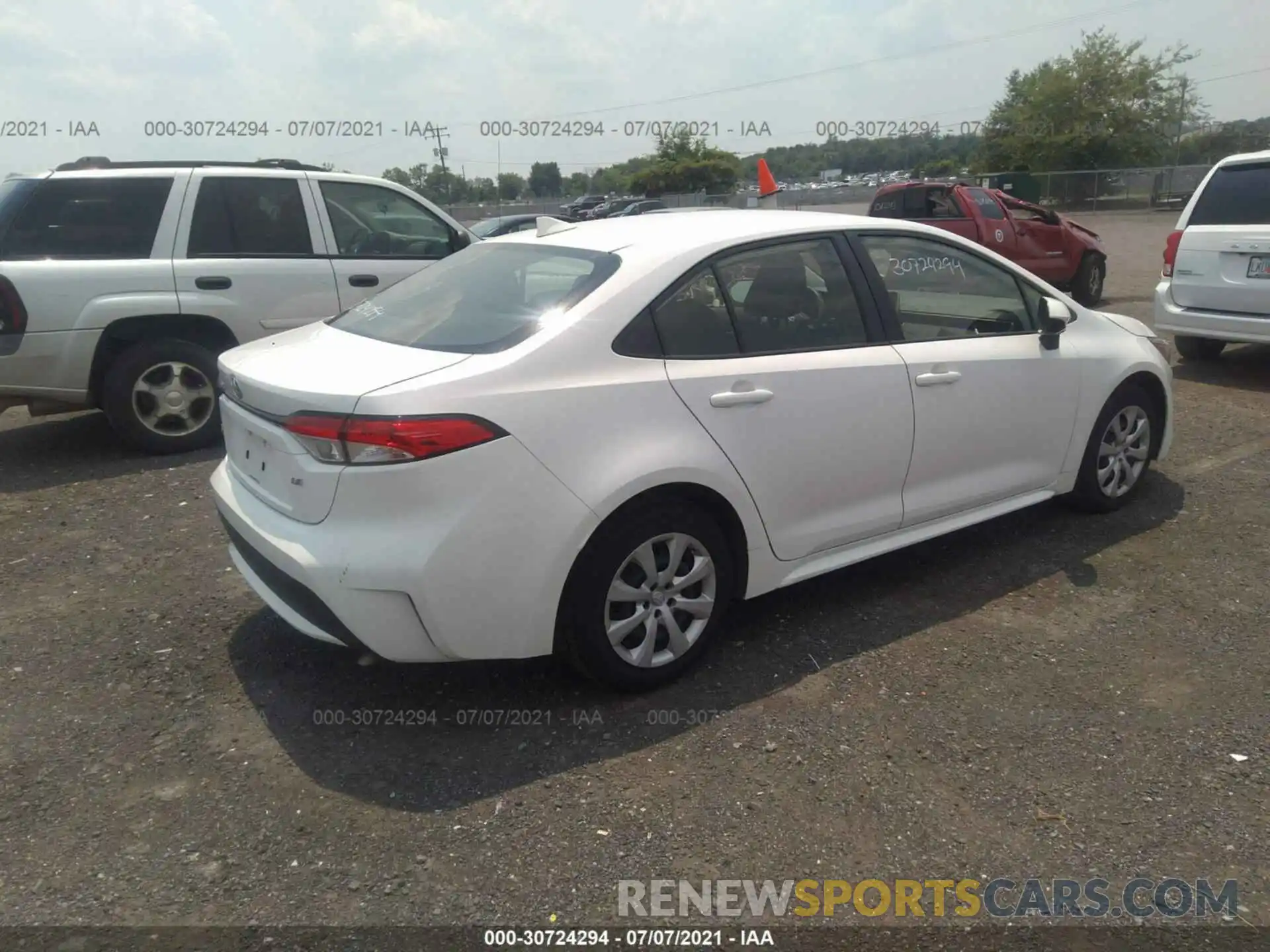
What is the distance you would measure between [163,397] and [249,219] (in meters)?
1.35

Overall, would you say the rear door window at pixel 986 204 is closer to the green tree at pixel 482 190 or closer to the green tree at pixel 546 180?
the green tree at pixel 482 190

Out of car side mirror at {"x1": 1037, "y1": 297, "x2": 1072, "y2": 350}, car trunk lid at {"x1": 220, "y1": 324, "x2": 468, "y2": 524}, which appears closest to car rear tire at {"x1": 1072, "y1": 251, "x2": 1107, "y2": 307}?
car side mirror at {"x1": 1037, "y1": 297, "x2": 1072, "y2": 350}

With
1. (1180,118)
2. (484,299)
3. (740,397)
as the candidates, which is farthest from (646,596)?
(1180,118)

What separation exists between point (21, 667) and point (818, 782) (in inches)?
118

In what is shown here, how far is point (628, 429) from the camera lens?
3.17 metres

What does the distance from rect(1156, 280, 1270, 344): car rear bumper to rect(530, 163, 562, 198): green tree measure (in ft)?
162

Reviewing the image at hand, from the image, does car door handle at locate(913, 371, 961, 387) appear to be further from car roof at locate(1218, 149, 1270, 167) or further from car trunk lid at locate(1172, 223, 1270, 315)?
car roof at locate(1218, 149, 1270, 167)

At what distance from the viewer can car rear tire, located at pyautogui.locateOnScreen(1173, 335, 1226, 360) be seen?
912 centimetres

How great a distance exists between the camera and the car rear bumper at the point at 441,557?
2.87 metres

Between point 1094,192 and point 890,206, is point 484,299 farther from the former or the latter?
point 1094,192

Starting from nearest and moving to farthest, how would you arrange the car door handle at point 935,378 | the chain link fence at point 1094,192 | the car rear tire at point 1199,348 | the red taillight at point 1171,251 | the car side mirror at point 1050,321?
the car door handle at point 935,378 → the car side mirror at point 1050,321 → the red taillight at point 1171,251 → the car rear tire at point 1199,348 → the chain link fence at point 1094,192

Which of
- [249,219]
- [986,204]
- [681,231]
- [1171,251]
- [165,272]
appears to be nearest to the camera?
[681,231]

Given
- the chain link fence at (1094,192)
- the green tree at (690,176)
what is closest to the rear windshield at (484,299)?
the chain link fence at (1094,192)

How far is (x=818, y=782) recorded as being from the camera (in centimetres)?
298
